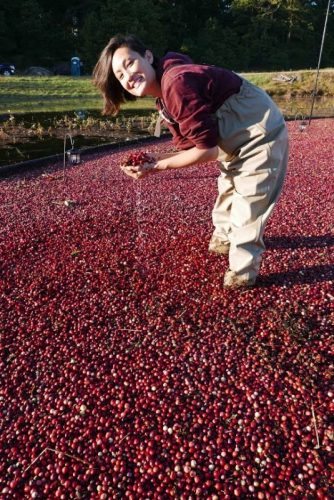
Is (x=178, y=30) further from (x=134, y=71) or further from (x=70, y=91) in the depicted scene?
(x=134, y=71)

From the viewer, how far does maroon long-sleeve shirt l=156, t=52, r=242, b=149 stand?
2.60m

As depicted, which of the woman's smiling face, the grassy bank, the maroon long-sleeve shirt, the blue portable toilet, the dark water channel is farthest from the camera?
the blue portable toilet

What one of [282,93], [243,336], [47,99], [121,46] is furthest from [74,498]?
[282,93]

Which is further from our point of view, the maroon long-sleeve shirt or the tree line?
the tree line

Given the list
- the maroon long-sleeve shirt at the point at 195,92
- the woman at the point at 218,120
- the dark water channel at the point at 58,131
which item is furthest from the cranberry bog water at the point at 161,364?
the dark water channel at the point at 58,131

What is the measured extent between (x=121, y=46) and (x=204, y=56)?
47181mm

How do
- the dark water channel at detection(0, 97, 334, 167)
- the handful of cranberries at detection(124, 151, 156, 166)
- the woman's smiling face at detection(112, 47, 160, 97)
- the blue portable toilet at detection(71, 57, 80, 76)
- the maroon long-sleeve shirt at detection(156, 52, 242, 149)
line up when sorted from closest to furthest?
the maroon long-sleeve shirt at detection(156, 52, 242, 149) < the woman's smiling face at detection(112, 47, 160, 97) < the handful of cranberries at detection(124, 151, 156, 166) < the dark water channel at detection(0, 97, 334, 167) < the blue portable toilet at detection(71, 57, 80, 76)

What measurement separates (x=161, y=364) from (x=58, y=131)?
13.2m

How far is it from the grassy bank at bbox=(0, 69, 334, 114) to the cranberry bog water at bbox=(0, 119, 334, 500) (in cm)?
1668

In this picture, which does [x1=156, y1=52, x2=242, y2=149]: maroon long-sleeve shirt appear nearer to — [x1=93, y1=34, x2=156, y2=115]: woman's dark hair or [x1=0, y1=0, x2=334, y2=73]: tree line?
[x1=93, y1=34, x2=156, y2=115]: woman's dark hair

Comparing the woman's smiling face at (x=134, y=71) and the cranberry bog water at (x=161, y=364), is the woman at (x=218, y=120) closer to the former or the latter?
the woman's smiling face at (x=134, y=71)

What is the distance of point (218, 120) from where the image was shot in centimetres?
299

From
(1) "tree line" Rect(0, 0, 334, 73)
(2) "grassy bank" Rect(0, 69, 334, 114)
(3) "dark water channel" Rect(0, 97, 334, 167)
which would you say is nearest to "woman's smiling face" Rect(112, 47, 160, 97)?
(3) "dark water channel" Rect(0, 97, 334, 167)

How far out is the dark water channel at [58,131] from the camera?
36.8 feet
